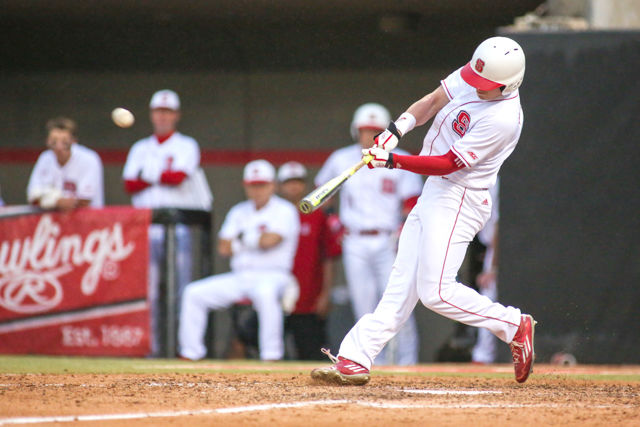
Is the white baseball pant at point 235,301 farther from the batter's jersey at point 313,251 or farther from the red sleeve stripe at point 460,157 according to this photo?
the red sleeve stripe at point 460,157

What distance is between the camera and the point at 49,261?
312 inches

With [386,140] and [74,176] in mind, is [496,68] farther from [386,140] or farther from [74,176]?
[74,176]

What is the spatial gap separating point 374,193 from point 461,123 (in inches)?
126

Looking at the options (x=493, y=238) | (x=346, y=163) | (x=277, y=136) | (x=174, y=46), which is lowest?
(x=493, y=238)

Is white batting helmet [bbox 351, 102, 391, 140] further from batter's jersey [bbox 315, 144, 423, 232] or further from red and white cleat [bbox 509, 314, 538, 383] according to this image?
red and white cleat [bbox 509, 314, 538, 383]

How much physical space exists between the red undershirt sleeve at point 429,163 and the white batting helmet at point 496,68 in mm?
377

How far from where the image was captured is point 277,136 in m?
10.7

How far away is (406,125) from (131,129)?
20.7 feet

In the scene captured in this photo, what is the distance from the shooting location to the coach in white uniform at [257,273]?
25.4 feet

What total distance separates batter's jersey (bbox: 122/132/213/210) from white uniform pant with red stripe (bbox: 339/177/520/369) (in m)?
3.46

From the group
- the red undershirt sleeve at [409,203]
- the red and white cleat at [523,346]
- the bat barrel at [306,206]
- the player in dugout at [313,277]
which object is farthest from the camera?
the player in dugout at [313,277]

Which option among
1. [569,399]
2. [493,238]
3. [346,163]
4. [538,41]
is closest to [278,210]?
[346,163]

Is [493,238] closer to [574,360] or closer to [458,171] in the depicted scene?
[574,360]

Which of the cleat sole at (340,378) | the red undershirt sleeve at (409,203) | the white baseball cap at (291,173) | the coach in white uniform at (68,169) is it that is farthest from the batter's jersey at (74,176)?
the cleat sole at (340,378)
